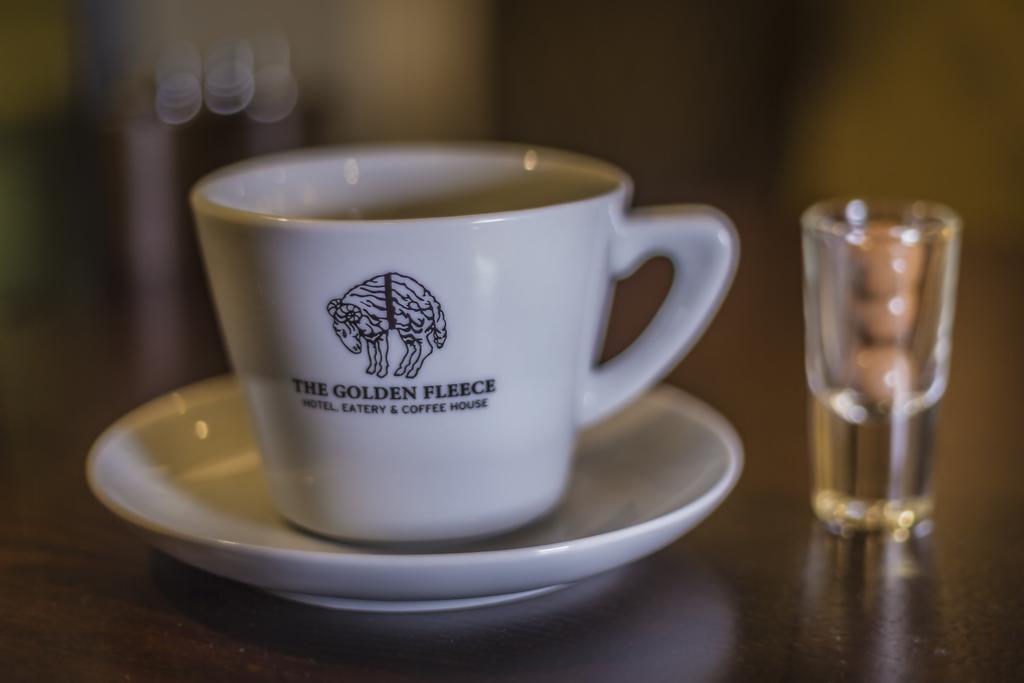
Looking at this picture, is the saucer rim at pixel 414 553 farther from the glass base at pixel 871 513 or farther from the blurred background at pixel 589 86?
the blurred background at pixel 589 86

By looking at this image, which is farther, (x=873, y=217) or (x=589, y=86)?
(x=589, y=86)

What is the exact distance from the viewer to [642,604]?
0.38 m

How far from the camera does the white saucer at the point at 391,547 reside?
0.34 metres

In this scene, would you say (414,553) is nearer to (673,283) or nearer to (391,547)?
(391,547)

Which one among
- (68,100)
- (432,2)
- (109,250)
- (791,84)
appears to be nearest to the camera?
(109,250)

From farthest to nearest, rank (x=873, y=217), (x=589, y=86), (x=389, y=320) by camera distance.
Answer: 1. (x=589, y=86)
2. (x=873, y=217)
3. (x=389, y=320)

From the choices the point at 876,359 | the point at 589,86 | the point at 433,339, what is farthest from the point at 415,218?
the point at 589,86

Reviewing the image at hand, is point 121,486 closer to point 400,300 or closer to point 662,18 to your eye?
point 400,300

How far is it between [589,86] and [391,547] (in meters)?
1.90

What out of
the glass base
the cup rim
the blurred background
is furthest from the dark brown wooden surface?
the blurred background

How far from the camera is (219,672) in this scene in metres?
0.34

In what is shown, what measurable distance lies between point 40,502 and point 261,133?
1.80 feet

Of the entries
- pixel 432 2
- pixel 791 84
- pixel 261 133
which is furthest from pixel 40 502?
pixel 432 2

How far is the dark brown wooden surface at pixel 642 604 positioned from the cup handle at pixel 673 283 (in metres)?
0.06
